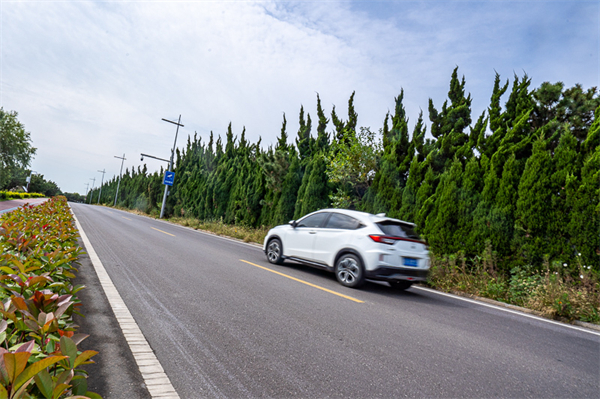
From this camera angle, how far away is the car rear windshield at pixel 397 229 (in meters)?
6.73

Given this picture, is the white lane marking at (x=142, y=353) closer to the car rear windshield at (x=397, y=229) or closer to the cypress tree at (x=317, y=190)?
the car rear windshield at (x=397, y=229)

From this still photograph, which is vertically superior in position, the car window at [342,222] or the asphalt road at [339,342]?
the car window at [342,222]

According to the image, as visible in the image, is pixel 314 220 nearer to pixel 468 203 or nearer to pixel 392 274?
pixel 392 274

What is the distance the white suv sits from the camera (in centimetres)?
649

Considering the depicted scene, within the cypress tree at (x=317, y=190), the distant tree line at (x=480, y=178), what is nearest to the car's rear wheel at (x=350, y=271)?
the distant tree line at (x=480, y=178)

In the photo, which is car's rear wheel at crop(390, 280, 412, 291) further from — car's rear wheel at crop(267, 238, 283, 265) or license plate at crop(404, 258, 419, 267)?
car's rear wheel at crop(267, 238, 283, 265)

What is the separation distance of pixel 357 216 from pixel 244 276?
2619mm

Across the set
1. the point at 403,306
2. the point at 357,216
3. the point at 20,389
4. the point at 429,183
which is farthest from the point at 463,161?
the point at 20,389

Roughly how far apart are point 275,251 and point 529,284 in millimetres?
5676

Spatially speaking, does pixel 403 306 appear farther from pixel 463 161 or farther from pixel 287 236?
pixel 463 161

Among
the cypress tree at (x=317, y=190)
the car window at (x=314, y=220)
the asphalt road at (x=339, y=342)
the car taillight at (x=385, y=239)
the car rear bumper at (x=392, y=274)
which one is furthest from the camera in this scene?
the cypress tree at (x=317, y=190)

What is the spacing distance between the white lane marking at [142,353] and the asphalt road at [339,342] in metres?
0.07

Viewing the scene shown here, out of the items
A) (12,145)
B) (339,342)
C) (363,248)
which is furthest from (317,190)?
(12,145)

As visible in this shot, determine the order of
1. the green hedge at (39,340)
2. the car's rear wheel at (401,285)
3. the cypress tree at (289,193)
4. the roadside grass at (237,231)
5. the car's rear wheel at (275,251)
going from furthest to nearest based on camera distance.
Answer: the cypress tree at (289,193)
the roadside grass at (237,231)
the car's rear wheel at (275,251)
the car's rear wheel at (401,285)
the green hedge at (39,340)
